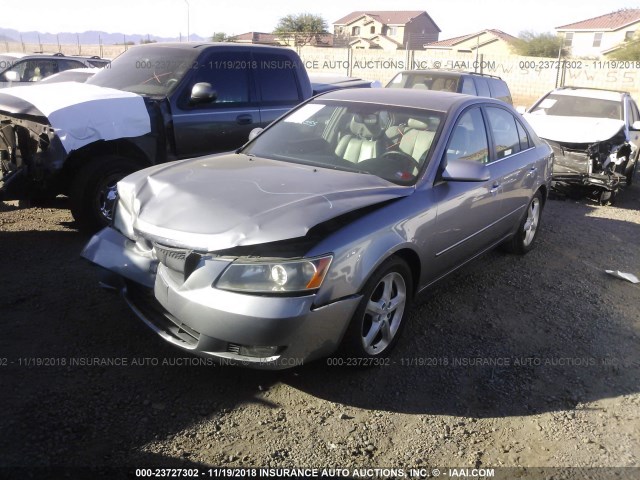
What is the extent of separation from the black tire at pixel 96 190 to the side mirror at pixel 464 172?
315 cm

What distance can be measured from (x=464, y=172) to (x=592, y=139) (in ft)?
18.6

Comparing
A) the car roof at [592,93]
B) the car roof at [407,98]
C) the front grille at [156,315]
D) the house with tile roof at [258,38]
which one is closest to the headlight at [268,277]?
the front grille at [156,315]

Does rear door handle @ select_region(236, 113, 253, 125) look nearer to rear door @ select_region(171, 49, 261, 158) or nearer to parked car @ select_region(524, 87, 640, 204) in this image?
rear door @ select_region(171, 49, 261, 158)

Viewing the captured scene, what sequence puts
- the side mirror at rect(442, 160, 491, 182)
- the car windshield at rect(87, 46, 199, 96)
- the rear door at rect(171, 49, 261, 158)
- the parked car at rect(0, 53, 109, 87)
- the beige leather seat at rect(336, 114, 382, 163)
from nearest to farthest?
the side mirror at rect(442, 160, 491, 182), the beige leather seat at rect(336, 114, 382, 163), the rear door at rect(171, 49, 261, 158), the car windshield at rect(87, 46, 199, 96), the parked car at rect(0, 53, 109, 87)

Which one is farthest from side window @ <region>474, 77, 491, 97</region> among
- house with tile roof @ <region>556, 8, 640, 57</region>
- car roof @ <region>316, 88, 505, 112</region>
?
house with tile roof @ <region>556, 8, 640, 57</region>

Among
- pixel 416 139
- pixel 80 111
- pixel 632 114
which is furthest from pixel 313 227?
pixel 632 114

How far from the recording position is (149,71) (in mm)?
6215

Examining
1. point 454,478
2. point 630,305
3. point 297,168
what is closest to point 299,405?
point 454,478

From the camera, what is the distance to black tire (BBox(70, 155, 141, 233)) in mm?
5133

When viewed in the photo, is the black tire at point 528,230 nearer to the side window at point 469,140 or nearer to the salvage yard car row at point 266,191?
the salvage yard car row at point 266,191

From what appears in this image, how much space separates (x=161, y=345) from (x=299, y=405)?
1.04 metres

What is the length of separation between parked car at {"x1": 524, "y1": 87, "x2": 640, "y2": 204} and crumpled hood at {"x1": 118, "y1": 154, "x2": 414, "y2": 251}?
576cm

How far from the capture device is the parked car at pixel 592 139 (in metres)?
8.30

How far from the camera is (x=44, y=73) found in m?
12.4
